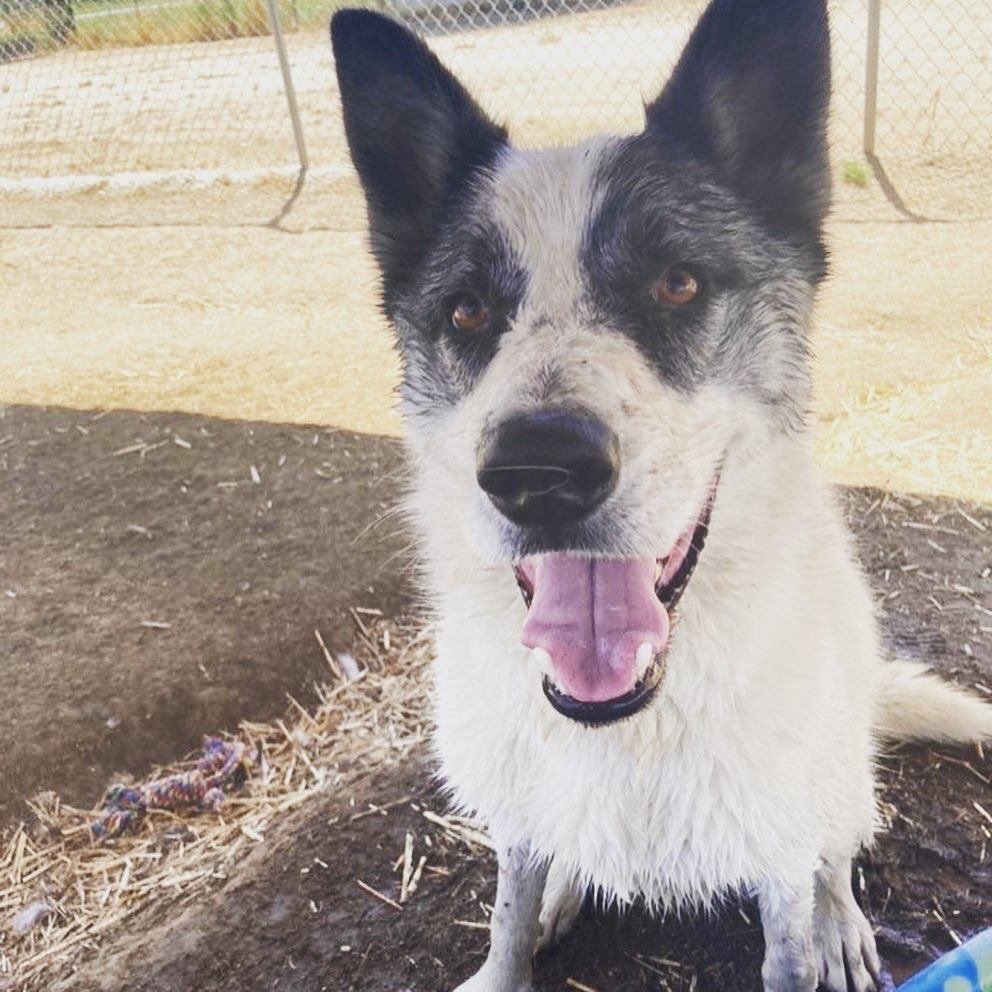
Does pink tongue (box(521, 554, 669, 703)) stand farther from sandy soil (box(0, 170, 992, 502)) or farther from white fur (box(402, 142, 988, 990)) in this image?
sandy soil (box(0, 170, 992, 502))

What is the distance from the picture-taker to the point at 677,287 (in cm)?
182

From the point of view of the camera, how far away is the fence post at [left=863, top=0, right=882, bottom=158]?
6477mm

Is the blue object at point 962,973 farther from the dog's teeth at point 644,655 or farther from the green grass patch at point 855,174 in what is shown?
the green grass patch at point 855,174

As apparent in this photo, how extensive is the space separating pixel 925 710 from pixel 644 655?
118 cm

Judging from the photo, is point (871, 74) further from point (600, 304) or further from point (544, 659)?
point (544, 659)

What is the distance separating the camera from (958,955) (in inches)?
69.0

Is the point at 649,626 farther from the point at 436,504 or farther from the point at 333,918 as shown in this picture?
the point at 333,918

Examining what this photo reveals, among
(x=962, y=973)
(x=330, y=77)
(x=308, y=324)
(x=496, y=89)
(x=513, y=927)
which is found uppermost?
(x=962, y=973)

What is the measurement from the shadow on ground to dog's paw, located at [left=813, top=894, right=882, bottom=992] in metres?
1.74

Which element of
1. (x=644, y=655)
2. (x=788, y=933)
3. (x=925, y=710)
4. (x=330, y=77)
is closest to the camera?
(x=644, y=655)

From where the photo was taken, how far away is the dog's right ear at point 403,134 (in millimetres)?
1957

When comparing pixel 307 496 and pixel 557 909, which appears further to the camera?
pixel 307 496

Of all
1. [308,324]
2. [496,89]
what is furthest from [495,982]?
[496,89]

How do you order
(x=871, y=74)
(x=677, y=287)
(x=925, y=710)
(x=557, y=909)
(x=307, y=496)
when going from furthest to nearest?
(x=871, y=74)
(x=307, y=496)
(x=925, y=710)
(x=557, y=909)
(x=677, y=287)
